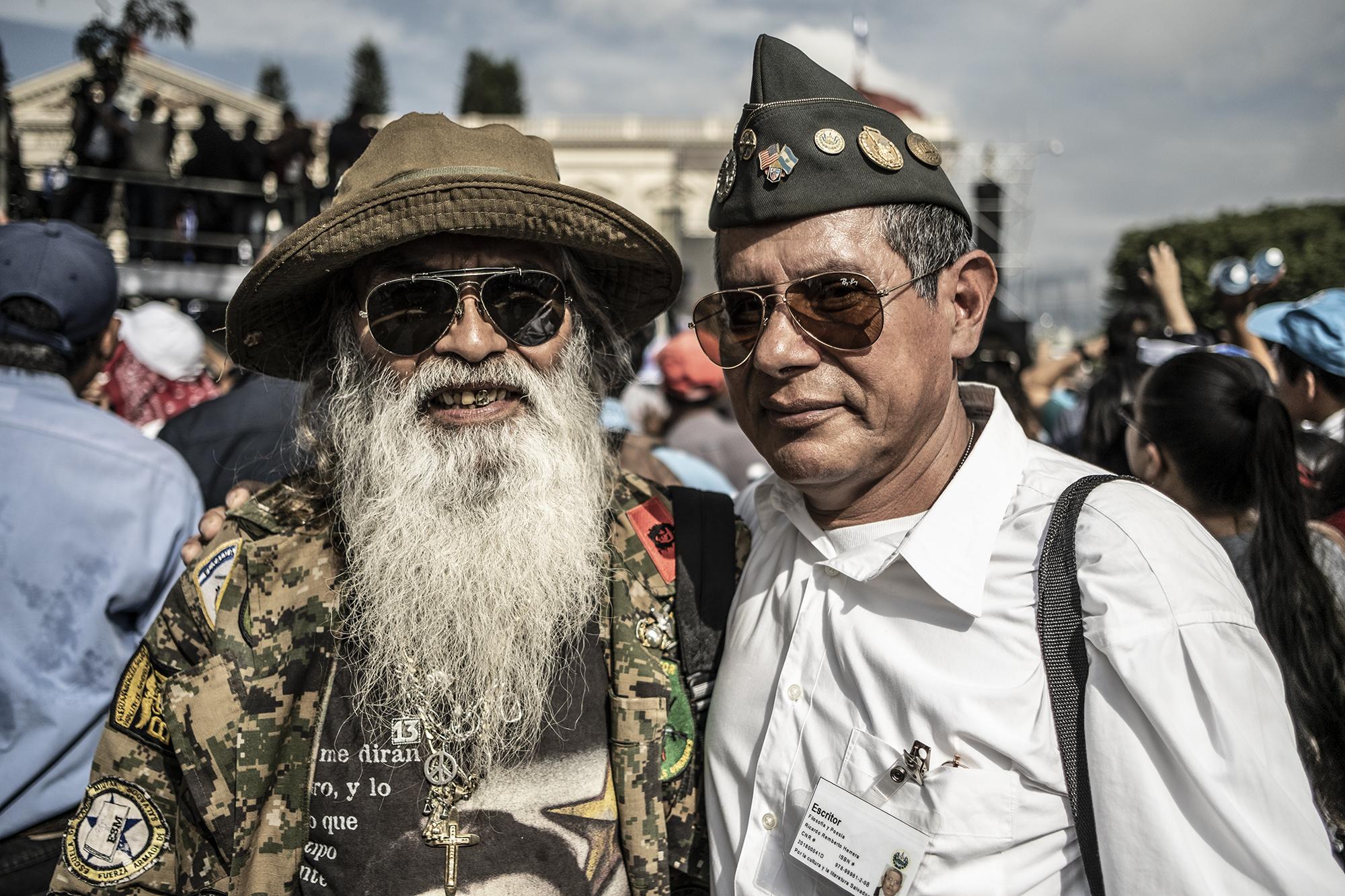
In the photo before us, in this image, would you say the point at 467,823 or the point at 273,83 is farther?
the point at 273,83

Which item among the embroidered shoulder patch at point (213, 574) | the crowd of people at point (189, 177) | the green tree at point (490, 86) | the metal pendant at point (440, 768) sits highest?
the green tree at point (490, 86)

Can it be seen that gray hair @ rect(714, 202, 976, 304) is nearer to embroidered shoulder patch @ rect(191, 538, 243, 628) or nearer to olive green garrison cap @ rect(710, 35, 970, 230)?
olive green garrison cap @ rect(710, 35, 970, 230)

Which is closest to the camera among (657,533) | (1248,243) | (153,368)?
(657,533)

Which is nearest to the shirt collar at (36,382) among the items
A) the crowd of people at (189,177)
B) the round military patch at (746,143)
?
the round military patch at (746,143)

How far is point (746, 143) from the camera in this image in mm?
1695

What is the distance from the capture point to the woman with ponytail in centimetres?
194

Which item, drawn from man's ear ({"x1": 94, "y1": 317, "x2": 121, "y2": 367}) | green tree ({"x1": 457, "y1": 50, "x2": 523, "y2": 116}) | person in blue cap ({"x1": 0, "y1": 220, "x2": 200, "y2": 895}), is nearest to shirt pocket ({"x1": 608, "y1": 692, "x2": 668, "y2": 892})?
person in blue cap ({"x1": 0, "y1": 220, "x2": 200, "y2": 895})

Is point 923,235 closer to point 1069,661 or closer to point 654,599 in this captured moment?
point 1069,661

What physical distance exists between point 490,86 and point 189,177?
51643 mm

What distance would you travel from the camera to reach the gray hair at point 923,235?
1577 millimetres

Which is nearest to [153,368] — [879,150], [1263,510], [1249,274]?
[879,150]

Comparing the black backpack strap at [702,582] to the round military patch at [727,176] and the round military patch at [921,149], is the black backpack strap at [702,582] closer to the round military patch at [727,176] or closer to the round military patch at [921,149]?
the round military patch at [727,176]

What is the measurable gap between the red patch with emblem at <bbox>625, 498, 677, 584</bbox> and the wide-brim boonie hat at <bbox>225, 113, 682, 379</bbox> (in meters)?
0.58

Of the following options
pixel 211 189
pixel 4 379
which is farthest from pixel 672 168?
pixel 4 379
